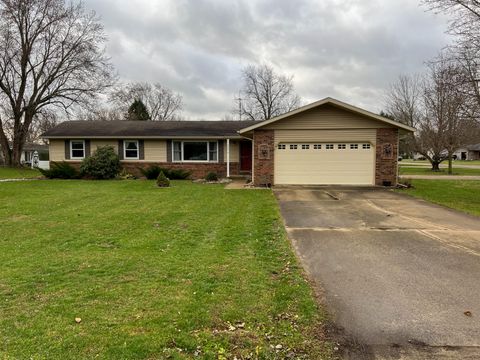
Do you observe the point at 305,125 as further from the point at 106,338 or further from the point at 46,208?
the point at 106,338

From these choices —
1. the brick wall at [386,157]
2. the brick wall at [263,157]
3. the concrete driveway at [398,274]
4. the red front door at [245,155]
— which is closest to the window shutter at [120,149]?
the red front door at [245,155]

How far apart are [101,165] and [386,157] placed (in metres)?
14.8

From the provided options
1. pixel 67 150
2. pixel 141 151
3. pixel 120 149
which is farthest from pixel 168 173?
pixel 67 150

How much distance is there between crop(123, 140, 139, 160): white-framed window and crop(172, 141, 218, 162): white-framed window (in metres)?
2.37

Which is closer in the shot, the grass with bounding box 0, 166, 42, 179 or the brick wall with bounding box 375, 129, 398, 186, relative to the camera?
the brick wall with bounding box 375, 129, 398, 186

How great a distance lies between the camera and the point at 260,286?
4.45 m

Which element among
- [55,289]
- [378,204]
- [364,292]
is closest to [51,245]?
[55,289]

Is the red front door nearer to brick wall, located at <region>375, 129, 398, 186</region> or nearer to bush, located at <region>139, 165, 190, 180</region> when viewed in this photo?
bush, located at <region>139, 165, 190, 180</region>

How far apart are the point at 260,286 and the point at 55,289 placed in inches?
94.5

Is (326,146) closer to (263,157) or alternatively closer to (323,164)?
(323,164)

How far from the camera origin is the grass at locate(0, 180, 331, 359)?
3086 mm

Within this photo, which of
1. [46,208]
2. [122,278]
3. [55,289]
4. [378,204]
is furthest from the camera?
[378,204]

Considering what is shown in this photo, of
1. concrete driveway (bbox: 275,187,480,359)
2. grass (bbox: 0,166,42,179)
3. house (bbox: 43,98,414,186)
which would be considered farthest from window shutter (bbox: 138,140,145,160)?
concrete driveway (bbox: 275,187,480,359)

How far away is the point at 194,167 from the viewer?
71.5ft
